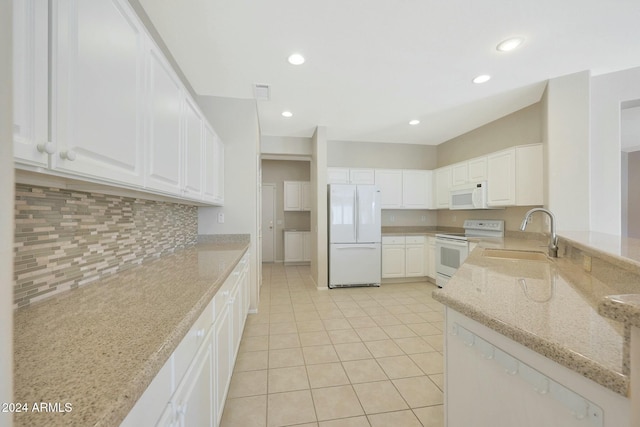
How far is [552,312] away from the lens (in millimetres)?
792

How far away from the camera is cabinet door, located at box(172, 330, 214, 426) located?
79cm

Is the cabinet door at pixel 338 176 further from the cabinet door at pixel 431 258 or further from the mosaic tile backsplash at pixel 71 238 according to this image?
the mosaic tile backsplash at pixel 71 238

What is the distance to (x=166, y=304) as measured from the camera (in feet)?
3.08

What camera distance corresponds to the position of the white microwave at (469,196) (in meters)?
3.43

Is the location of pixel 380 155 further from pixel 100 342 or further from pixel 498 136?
pixel 100 342

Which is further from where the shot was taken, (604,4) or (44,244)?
(604,4)

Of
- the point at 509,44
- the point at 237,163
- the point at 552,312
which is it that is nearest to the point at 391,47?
the point at 509,44

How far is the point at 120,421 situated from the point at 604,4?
3.07 metres

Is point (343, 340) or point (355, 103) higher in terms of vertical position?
point (355, 103)

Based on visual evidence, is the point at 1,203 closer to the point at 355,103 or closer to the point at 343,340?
the point at 343,340

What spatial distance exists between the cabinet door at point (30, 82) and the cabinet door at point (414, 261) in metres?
4.38

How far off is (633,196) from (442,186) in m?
3.93

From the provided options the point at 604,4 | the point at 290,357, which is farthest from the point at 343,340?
the point at 604,4

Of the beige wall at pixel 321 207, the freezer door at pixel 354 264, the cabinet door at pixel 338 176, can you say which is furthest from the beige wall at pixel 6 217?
the cabinet door at pixel 338 176
